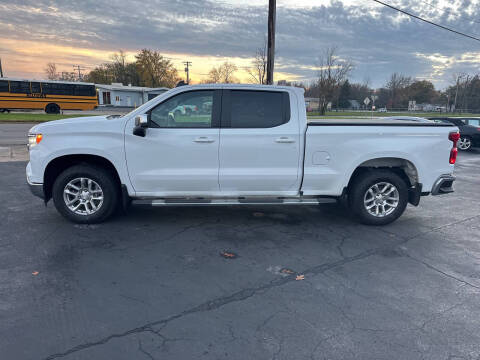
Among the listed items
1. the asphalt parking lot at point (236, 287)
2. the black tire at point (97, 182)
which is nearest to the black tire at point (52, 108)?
the asphalt parking lot at point (236, 287)

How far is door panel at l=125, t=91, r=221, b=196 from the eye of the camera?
4773mm

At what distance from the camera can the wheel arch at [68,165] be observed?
4.90 m

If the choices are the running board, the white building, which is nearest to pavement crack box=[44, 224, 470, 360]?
the running board

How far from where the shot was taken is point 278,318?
2.95m

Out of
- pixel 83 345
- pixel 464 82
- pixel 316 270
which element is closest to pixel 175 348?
pixel 83 345

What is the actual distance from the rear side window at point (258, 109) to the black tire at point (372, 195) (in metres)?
1.48

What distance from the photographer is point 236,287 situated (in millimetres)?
3438

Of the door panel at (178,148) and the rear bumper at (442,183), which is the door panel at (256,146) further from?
the rear bumper at (442,183)

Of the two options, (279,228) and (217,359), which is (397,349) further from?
(279,228)

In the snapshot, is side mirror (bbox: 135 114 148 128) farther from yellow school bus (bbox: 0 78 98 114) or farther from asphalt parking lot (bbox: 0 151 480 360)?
yellow school bus (bbox: 0 78 98 114)

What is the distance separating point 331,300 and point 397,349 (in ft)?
2.43

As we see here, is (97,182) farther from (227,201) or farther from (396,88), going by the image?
(396,88)

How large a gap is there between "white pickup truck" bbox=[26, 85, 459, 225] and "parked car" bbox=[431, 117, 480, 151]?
11.8 meters

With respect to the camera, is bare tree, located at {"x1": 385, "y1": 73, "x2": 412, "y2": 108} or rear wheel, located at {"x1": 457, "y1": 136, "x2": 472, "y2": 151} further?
bare tree, located at {"x1": 385, "y1": 73, "x2": 412, "y2": 108}
